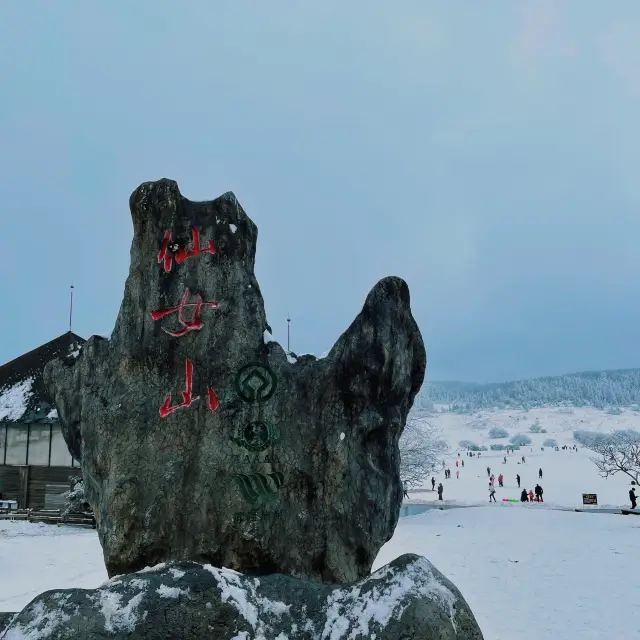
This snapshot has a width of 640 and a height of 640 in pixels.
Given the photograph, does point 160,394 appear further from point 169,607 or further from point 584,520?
point 584,520

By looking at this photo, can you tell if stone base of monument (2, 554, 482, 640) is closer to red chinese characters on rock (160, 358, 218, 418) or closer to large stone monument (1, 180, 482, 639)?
large stone monument (1, 180, 482, 639)

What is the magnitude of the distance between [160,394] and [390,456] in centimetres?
194

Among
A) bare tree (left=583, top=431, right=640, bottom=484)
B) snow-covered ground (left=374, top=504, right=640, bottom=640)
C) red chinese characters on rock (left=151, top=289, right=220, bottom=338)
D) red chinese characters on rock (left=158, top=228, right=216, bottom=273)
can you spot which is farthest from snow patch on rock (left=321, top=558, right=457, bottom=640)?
bare tree (left=583, top=431, right=640, bottom=484)

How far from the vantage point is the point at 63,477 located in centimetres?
2428

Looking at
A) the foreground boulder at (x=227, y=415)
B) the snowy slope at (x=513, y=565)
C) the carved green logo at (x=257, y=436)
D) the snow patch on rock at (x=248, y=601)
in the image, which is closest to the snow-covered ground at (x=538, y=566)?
the snowy slope at (x=513, y=565)

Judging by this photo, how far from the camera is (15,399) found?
2530 centimetres

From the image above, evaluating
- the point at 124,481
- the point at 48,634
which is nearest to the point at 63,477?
the point at 124,481

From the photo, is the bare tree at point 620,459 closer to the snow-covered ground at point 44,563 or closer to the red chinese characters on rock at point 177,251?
the snow-covered ground at point 44,563

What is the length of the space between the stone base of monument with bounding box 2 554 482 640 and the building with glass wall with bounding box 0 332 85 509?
21.9 metres

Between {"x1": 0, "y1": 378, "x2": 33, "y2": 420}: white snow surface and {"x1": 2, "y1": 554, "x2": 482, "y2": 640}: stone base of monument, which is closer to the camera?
{"x1": 2, "y1": 554, "x2": 482, "y2": 640}: stone base of monument

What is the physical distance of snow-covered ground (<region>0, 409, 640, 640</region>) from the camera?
9.54 m

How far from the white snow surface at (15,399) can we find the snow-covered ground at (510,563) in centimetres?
446

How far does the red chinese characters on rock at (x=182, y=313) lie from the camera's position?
5344 mm

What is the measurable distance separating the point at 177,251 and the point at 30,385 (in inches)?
913
